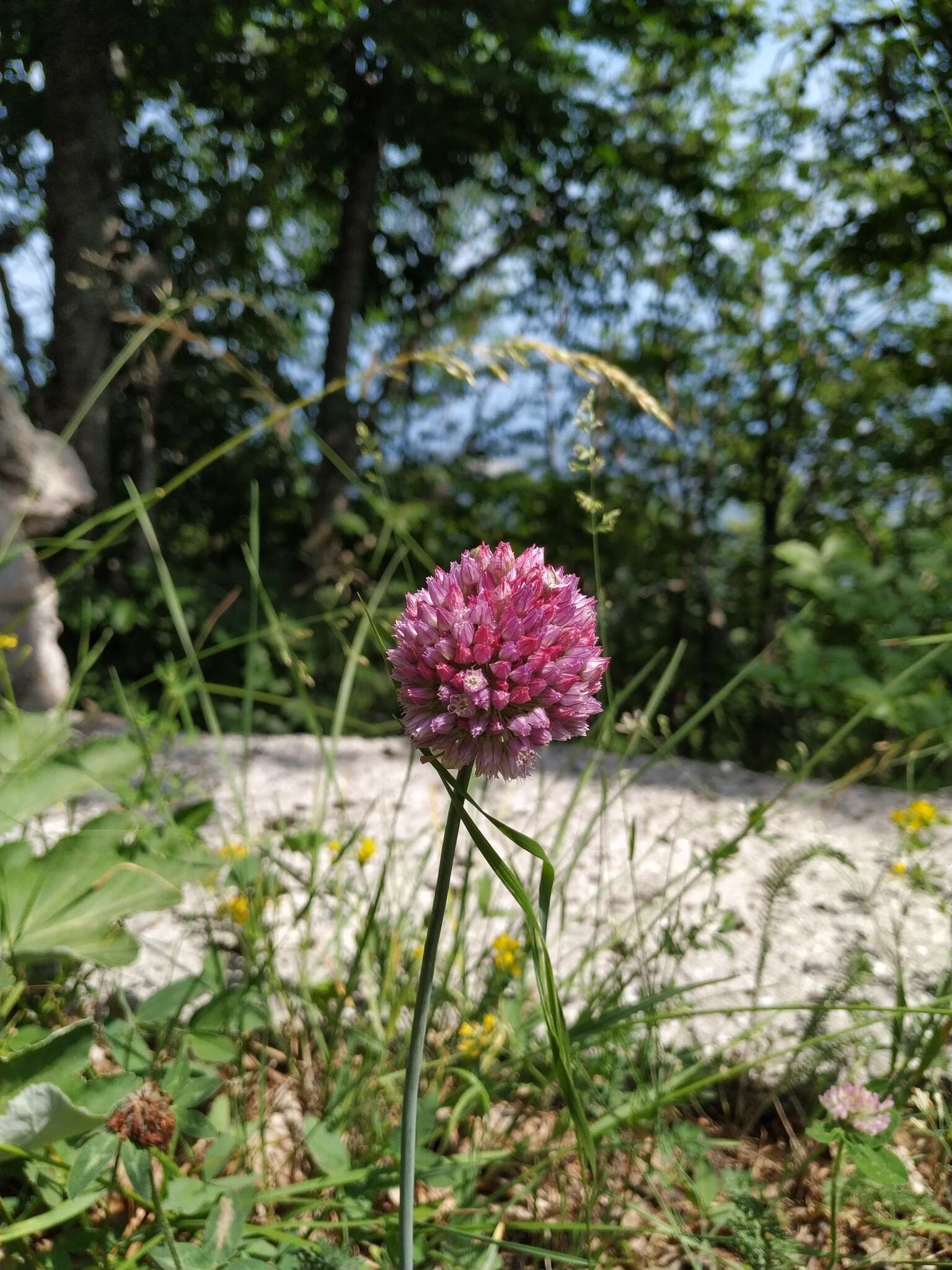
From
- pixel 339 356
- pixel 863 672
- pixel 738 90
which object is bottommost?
pixel 863 672

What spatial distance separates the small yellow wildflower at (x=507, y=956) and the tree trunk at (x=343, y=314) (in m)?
3.18

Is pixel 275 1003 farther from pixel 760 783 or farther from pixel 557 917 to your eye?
pixel 760 783

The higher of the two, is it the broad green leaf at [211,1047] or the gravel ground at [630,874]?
the gravel ground at [630,874]

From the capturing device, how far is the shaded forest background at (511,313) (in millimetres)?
3188

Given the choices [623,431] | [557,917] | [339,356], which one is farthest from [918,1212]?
[623,431]

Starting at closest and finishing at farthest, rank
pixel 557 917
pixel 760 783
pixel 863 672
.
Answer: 1. pixel 557 917
2. pixel 760 783
3. pixel 863 672

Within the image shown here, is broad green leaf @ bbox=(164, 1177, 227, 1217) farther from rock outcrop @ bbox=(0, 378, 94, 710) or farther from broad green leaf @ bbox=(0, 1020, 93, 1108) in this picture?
rock outcrop @ bbox=(0, 378, 94, 710)

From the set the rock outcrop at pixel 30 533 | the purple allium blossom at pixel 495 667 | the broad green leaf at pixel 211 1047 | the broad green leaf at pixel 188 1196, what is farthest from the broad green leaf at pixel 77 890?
the rock outcrop at pixel 30 533

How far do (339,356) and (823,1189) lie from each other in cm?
398

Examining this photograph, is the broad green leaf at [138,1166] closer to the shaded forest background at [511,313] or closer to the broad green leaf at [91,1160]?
the broad green leaf at [91,1160]

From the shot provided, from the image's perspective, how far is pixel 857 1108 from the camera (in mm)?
1005

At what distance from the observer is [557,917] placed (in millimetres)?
1816

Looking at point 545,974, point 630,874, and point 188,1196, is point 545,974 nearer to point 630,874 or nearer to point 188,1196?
point 188,1196

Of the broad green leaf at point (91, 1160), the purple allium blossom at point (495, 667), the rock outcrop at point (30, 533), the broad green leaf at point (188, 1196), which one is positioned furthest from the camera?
the rock outcrop at point (30, 533)
